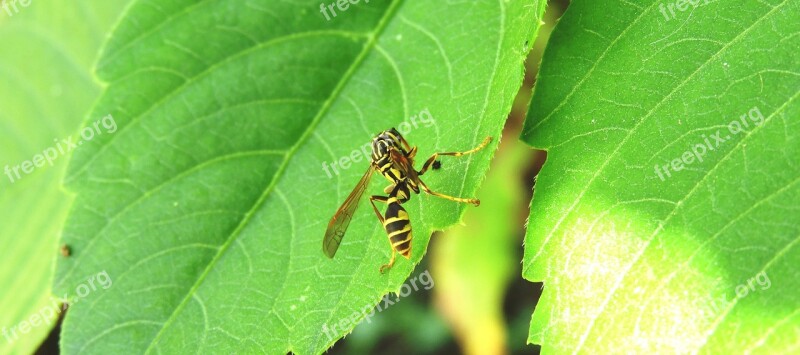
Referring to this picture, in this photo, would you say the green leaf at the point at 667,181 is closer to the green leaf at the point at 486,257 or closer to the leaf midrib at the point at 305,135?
the leaf midrib at the point at 305,135

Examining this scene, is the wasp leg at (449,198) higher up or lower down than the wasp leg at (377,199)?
higher up

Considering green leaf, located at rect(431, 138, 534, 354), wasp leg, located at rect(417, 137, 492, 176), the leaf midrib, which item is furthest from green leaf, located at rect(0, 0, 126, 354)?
green leaf, located at rect(431, 138, 534, 354)

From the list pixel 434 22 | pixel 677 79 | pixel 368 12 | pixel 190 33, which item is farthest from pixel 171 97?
pixel 677 79

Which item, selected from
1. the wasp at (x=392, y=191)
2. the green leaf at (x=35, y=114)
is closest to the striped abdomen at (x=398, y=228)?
the wasp at (x=392, y=191)

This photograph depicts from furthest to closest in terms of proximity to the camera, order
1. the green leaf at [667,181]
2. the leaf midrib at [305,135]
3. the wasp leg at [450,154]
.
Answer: the leaf midrib at [305,135] → the wasp leg at [450,154] → the green leaf at [667,181]

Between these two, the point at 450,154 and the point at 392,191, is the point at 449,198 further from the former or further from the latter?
the point at 392,191

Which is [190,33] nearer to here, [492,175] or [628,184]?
[628,184]

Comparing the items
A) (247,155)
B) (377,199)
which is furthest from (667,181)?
(247,155)
